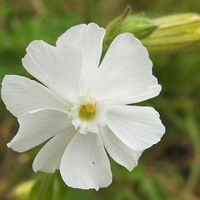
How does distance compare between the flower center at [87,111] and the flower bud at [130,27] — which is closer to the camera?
the flower center at [87,111]

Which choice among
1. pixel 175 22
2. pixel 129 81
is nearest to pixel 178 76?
pixel 175 22

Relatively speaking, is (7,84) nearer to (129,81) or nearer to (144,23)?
(129,81)

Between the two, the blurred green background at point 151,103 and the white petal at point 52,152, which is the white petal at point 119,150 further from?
the blurred green background at point 151,103

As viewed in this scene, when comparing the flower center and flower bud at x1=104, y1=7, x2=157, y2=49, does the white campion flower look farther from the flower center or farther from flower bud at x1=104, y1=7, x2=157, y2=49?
flower bud at x1=104, y1=7, x2=157, y2=49

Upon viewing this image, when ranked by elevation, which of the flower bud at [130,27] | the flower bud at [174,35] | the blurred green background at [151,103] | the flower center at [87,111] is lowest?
the blurred green background at [151,103]

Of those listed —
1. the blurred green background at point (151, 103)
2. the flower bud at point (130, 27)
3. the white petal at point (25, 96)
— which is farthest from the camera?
the blurred green background at point (151, 103)

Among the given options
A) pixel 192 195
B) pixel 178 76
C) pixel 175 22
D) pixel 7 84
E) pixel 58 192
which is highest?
pixel 7 84

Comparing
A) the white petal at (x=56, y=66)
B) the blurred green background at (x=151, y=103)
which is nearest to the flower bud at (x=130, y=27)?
the white petal at (x=56, y=66)

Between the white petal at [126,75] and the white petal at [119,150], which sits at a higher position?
the white petal at [126,75]
